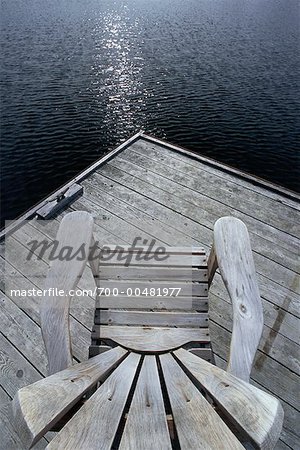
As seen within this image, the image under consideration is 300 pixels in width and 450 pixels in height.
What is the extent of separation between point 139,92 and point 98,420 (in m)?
14.6

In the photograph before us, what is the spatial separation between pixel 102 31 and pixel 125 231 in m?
22.7

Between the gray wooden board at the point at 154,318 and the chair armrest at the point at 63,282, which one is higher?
the chair armrest at the point at 63,282

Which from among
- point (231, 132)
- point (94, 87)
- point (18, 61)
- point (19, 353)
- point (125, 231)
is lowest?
point (19, 353)

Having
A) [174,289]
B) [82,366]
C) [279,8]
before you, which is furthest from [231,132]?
[279,8]

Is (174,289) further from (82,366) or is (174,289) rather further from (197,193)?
(197,193)

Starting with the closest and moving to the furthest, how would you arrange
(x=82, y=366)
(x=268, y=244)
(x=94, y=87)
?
(x=82, y=366)
(x=268, y=244)
(x=94, y=87)

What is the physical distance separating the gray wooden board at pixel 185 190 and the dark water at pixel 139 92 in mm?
3463

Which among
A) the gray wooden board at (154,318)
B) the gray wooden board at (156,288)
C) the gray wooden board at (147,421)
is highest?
the gray wooden board at (147,421)

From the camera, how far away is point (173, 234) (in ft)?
15.0

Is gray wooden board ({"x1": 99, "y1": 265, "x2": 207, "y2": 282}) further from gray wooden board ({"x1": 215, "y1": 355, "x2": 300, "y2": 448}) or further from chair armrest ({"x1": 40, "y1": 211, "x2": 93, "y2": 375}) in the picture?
gray wooden board ({"x1": 215, "y1": 355, "x2": 300, "y2": 448})

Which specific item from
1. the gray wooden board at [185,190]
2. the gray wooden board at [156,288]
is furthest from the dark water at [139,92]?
the gray wooden board at [156,288]

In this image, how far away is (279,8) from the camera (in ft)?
96.7

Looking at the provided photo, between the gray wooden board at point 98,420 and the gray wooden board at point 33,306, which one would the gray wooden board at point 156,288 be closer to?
the gray wooden board at point 33,306

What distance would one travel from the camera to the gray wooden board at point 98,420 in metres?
1.29
